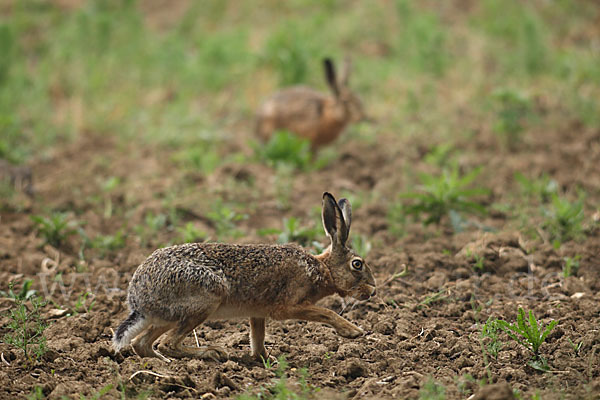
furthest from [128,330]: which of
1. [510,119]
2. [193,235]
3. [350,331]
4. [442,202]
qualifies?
[510,119]

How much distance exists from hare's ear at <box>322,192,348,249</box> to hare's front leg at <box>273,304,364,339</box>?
1.54 feet

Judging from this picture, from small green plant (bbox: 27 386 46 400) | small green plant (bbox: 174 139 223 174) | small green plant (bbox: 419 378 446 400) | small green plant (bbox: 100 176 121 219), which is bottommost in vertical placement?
small green plant (bbox: 419 378 446 400)

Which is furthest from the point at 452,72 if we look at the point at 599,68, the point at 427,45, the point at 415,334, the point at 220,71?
the point at 415,334

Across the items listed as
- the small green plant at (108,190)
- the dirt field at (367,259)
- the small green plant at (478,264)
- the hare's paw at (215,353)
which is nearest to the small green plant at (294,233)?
the dirt field at (367,259)

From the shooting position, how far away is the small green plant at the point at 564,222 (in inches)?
246

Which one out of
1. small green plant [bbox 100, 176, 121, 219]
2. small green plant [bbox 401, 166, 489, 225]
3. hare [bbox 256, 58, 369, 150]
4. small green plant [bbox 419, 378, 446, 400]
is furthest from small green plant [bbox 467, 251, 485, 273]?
hare [bbox 256, 58, 369, 150]

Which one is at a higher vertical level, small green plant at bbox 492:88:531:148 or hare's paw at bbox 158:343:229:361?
small green plant at bbox 492:88:531:148

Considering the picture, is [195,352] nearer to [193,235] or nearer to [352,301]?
[352,301]

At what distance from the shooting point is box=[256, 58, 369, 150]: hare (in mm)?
9258

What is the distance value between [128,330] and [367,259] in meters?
2.30

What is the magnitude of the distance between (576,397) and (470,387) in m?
0.53

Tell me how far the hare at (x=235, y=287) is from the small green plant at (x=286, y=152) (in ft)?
12.0

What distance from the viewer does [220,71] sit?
38.0 feet

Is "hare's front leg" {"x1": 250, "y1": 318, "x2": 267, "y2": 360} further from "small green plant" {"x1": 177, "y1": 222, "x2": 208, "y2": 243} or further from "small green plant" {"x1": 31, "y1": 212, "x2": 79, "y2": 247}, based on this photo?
"small green plant" {"x1": 31, "y1": 212, "x2": 79, "y2": 247}
